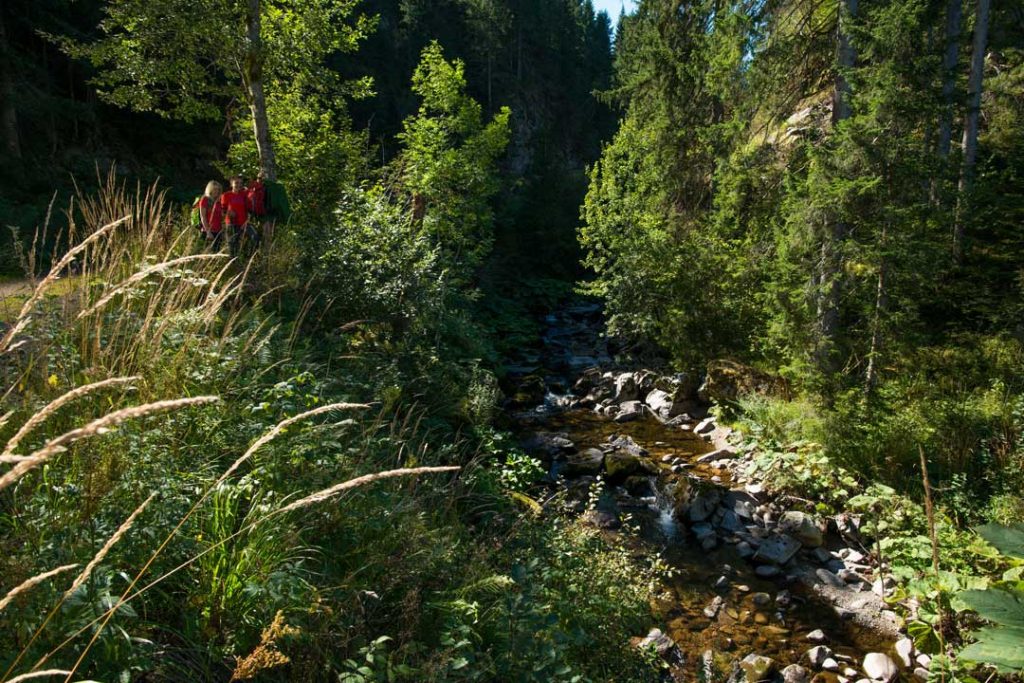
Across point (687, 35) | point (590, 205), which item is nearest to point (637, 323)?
point (590, 205)

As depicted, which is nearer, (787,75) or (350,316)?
(350,316)

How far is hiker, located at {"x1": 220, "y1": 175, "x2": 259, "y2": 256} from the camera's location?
7676 mm

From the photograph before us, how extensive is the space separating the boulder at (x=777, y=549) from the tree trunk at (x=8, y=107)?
70.1ft

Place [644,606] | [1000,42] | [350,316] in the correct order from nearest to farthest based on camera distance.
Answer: [644,606] → [350,316] → [1000,42]

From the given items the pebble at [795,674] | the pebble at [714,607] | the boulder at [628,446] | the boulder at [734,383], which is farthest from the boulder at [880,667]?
the boulder at [734,383]

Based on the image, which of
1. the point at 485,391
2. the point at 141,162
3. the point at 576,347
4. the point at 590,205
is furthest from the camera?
the point at 141,162

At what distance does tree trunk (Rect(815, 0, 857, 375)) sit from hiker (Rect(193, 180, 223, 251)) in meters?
8.70

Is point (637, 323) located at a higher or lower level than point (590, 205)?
lower

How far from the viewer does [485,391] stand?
835cm

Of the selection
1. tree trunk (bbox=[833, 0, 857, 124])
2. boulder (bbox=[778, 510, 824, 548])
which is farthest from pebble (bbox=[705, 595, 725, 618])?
tree trunk (bbox=[833, 0, 857, 124])

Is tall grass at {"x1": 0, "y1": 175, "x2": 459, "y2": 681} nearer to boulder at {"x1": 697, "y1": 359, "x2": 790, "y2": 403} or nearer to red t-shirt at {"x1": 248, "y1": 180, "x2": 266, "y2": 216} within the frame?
red t-shirt at {"x1": 248, "y1": 180, "x2": 266, "y2": 216}

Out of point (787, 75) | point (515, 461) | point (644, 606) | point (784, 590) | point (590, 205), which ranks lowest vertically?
point (784, 590)

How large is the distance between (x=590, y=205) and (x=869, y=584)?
11.7m

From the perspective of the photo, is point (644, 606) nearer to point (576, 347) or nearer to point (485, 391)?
point (485, 391)
